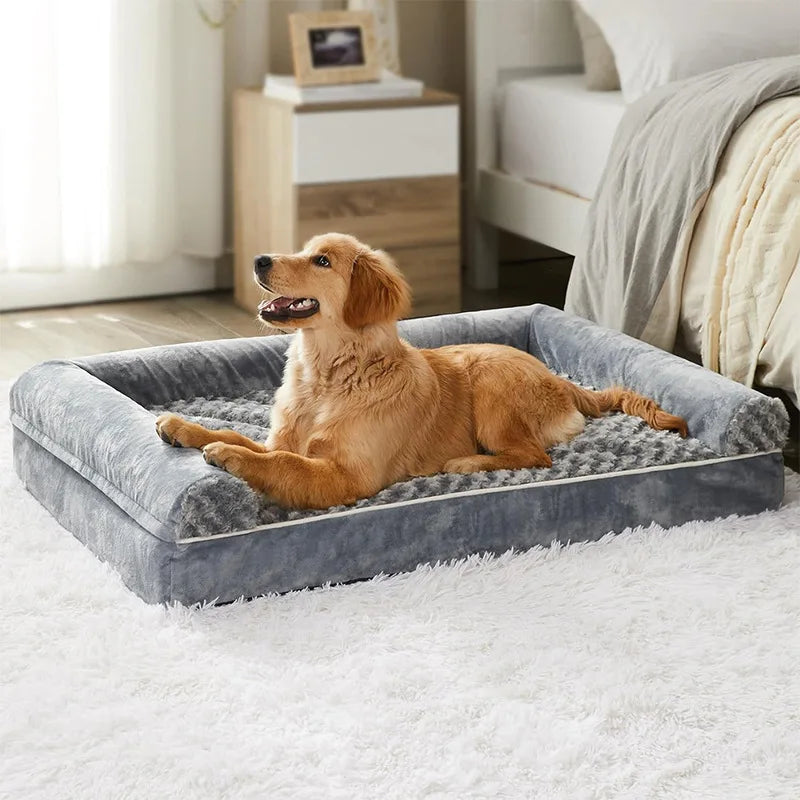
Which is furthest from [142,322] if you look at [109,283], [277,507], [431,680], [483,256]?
[431,680]

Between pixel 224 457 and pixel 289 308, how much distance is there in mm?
281

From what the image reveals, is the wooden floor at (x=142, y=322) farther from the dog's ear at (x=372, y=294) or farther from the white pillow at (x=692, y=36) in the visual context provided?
the dog's ear at (x=372, y=294)

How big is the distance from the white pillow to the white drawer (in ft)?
1.74

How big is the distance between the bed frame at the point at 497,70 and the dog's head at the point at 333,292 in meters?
1.95

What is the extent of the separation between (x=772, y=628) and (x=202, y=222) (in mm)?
2721

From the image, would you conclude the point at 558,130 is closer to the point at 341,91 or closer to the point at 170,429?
the point at 341,91

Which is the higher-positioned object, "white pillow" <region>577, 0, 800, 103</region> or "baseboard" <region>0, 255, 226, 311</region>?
"white pillow" <region>577, 0, 800, 103</region>

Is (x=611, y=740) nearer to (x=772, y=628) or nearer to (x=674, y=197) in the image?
(x=772, y=628)

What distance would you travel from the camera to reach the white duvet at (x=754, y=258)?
111 inches

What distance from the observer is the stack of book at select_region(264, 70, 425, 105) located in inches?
154

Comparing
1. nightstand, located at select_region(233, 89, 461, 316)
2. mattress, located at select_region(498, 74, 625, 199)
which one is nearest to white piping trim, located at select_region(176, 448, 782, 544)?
mattress, located at select_region(498, 74, 625, 199)

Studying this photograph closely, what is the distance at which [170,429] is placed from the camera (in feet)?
7.43

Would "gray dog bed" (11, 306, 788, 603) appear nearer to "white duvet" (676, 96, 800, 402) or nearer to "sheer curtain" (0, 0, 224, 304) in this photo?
"white duvet" (676, 96, 800, 402)

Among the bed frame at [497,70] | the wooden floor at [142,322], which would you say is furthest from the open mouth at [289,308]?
the bed frame at [497,70]
